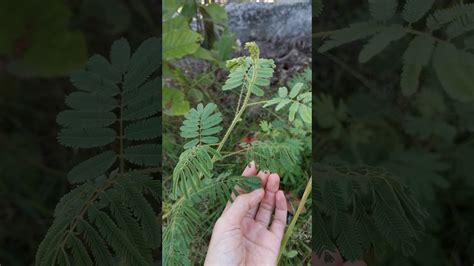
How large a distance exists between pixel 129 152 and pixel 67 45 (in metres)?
0.31

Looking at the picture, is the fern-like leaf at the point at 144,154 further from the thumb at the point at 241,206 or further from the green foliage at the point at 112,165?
the thumb at the point at 241,206

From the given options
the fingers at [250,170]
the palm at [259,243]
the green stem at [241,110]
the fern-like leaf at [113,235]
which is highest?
the green stem at [241,110]

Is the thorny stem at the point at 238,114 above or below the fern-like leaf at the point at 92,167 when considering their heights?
above

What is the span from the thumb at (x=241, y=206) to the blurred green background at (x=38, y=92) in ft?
1.60

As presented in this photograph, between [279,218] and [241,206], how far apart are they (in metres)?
0.13

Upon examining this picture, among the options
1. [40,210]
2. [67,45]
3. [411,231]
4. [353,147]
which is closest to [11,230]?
[40,210]

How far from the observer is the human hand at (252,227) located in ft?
5.54

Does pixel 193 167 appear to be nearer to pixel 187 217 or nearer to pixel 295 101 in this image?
pixel 187 217

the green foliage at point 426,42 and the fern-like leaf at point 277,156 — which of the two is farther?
the fern-like leaf at point 277,156

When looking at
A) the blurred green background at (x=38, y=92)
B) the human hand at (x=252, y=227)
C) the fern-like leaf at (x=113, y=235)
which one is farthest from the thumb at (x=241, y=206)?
the blurred green background at (x=38, y=92)

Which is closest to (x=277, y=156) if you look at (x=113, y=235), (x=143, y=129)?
(x=143, y=129)

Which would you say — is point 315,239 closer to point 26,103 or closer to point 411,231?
point 411,231

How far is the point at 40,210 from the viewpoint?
1427mm

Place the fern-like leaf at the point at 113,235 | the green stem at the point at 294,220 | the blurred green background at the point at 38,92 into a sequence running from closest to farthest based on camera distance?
the blurred green background at the point at 38,92, the fern-like leaf at the point at 113,235, the green stem at the point at 294,220
